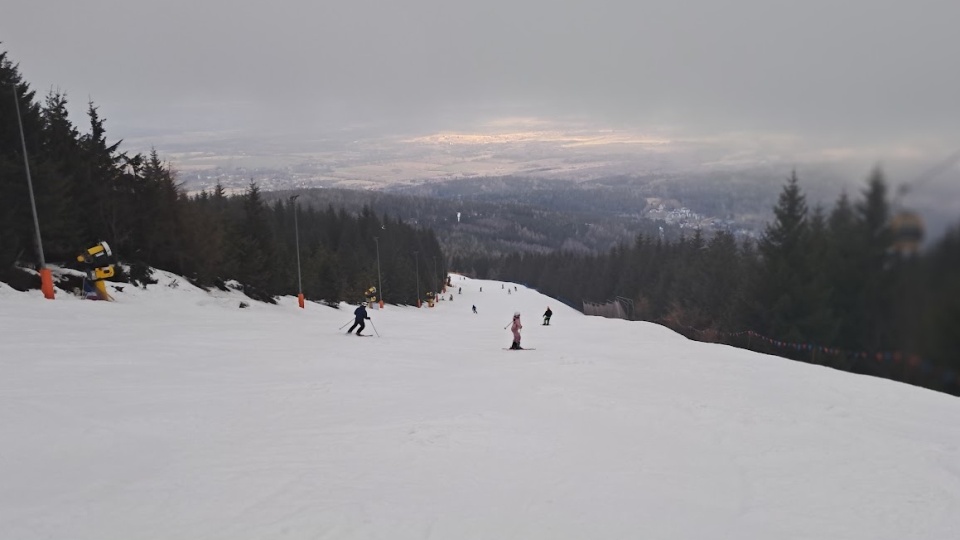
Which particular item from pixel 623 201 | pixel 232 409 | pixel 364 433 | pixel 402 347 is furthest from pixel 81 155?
pixel 623 201

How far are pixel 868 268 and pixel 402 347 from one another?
17626 mm

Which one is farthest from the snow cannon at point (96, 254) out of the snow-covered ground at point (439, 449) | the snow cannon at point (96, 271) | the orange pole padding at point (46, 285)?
the snow-covered ground at point (439, 449)

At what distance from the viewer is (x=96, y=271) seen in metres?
20.2

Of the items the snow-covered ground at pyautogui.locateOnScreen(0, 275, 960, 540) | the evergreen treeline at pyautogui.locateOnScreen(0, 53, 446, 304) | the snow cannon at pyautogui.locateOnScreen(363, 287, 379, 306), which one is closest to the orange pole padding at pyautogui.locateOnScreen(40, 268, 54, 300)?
the evergreen treeline at pyautogui.locateOnScreen(0, 53, 446, 304)

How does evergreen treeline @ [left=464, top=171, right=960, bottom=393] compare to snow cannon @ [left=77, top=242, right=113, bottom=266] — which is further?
snow cannon @ [left=77, top=242, right=113, bottom=266]

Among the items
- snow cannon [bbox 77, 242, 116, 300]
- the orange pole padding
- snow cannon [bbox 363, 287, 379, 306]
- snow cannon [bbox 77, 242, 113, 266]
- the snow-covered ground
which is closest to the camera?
the snow-covered ground

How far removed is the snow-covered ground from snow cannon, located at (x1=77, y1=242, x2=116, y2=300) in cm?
578

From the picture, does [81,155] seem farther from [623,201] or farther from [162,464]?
[623,201]

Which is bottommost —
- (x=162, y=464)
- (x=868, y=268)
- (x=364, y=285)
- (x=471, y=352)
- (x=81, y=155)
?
(x=364, y=285)

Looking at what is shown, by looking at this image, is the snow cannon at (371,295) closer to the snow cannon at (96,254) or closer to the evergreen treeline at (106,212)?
the evergreen treeline at (106,212)

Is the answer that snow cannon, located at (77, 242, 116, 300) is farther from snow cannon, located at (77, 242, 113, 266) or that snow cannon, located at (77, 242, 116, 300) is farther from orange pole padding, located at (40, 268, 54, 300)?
orange pole padding, located at (40, 268, 54, 300)

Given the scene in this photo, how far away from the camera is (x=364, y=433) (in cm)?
814

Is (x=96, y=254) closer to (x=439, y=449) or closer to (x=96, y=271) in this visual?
(x=96, y=271)

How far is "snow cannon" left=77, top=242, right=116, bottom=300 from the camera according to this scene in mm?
19781
